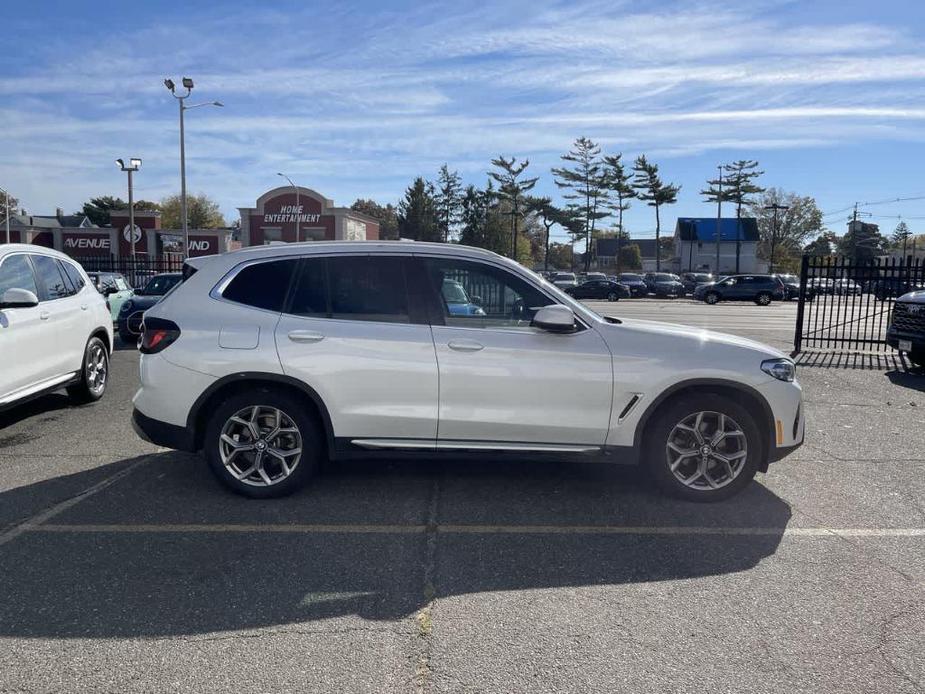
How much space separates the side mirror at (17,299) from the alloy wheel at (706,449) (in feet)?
18.7

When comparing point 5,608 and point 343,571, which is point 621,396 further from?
point 5,608

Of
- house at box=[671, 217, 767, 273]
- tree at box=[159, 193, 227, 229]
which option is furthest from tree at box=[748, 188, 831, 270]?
tree at box=[159, 193, 227, 229]

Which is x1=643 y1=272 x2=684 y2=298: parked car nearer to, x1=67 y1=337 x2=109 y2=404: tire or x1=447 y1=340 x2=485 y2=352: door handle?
x1=67 y1=337 x2=109 y2=404: tire

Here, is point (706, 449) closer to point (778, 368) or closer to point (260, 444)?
point (778, 368)

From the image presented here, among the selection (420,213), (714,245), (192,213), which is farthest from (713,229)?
(192,213)

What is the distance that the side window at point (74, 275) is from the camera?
332 inches

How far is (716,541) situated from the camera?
4.53 m

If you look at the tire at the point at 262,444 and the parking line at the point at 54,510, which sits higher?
the tire at the point at 262,444

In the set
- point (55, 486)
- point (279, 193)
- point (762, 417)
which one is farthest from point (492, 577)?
point (279, 193)

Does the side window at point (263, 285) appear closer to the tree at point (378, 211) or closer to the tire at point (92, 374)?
the tire at point (92, 374)

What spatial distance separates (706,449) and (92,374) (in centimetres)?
692

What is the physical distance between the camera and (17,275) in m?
7.22

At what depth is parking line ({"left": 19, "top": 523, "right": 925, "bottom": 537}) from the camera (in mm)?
4613

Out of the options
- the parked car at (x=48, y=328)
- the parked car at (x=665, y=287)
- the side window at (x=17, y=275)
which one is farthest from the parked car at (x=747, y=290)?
the side window at (x=17, y=275)
